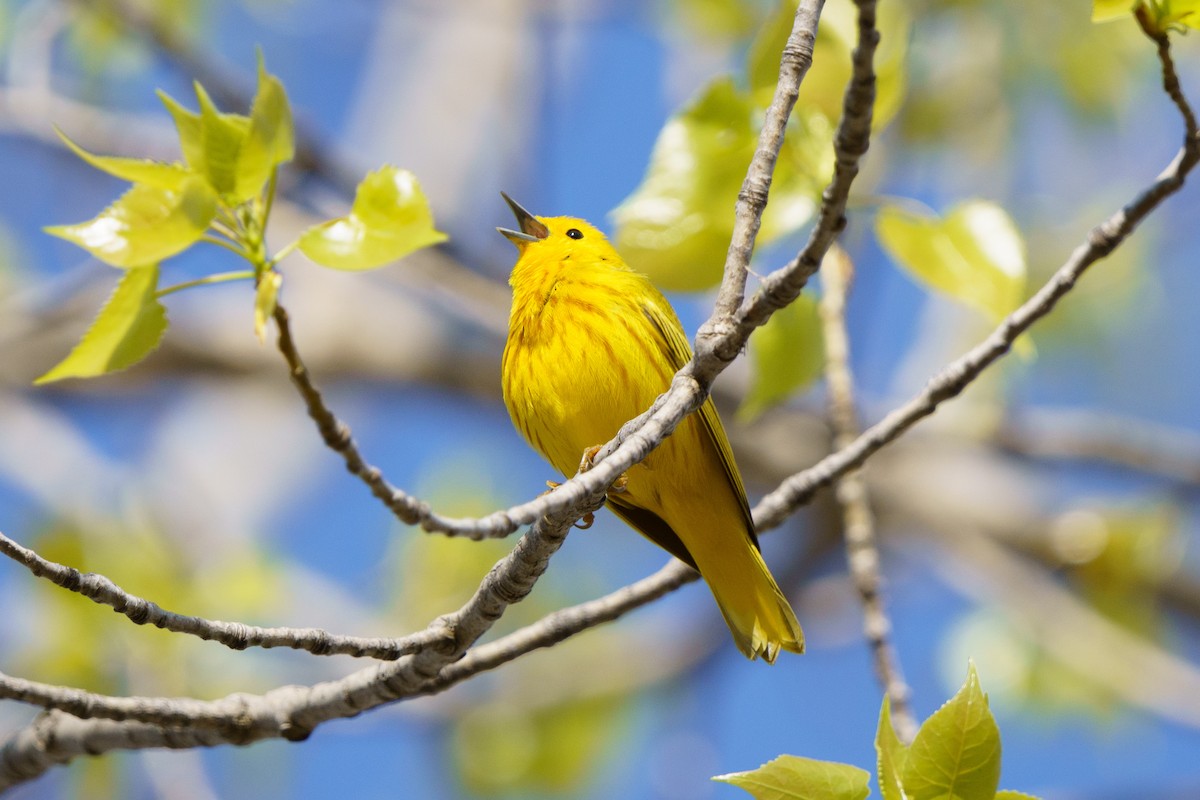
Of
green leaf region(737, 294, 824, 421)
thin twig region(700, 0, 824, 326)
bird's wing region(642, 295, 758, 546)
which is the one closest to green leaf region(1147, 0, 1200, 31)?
thin twig region(700, 0, 824, 326)

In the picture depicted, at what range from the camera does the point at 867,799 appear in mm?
1806

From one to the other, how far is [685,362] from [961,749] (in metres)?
1.75

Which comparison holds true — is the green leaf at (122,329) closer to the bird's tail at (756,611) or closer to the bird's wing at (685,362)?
the bird's wing at (685,362)

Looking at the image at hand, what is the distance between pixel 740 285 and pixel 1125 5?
2.48ft

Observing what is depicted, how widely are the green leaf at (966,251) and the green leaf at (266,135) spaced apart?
4.43 ft

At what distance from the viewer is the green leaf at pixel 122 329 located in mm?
1893

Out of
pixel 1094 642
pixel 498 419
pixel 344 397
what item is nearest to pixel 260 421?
pixel 344 397

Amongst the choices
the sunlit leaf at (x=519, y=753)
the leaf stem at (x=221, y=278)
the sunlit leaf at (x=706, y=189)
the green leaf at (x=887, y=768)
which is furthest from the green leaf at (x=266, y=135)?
the sunlit leaf at (x=519, y=753)

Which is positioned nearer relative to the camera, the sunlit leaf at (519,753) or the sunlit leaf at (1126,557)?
the sunlit leaf at (1126,557)

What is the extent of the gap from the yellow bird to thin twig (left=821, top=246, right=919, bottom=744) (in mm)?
285

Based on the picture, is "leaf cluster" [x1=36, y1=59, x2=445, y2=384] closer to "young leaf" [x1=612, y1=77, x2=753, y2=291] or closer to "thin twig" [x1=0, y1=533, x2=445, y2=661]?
"thin twig" [x1=0, y1=533, x2=445, y2=661]

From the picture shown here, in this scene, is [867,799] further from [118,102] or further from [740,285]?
[118,102]

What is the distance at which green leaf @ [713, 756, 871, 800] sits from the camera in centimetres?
178

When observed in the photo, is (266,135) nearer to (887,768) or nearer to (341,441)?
(341,441)
